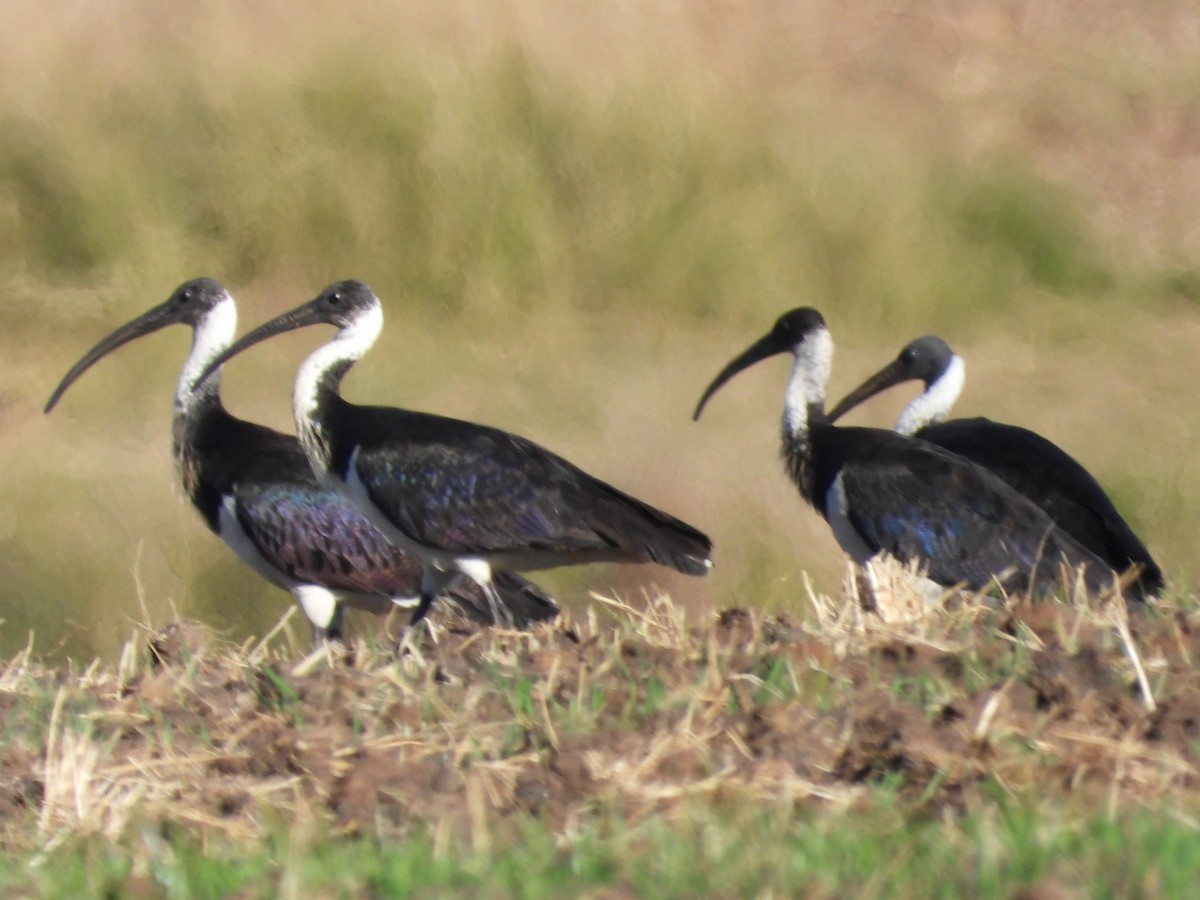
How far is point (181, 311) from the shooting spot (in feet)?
35.6

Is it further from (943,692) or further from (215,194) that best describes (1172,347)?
(943,692)

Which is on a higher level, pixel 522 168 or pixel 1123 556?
pixel 522 168

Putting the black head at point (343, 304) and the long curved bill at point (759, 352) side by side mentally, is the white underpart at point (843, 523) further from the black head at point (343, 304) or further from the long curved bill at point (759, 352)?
the black head at point (343, 304)

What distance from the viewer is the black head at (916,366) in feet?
33.5

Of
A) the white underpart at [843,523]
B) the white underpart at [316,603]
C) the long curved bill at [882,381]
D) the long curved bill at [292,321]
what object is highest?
the long curved bill at [882,381]

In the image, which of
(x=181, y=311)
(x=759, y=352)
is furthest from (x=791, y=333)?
(x=181, y=311)

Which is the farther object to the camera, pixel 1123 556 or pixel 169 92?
pixel 169 92

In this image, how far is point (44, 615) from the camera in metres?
11.6

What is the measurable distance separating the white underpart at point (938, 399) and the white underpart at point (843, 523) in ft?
5.71

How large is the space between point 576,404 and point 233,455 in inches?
123

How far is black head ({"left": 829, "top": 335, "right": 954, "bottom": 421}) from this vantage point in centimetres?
1020

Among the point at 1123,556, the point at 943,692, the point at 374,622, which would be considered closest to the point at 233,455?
the point at 374,622

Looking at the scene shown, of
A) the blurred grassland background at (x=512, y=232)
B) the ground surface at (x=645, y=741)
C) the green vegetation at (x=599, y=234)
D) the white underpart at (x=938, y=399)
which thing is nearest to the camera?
the ground surface at (x=645, y=741)

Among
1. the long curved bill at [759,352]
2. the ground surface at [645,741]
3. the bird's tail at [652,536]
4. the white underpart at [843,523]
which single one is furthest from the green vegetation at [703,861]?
the long curved bill at [759,352]
